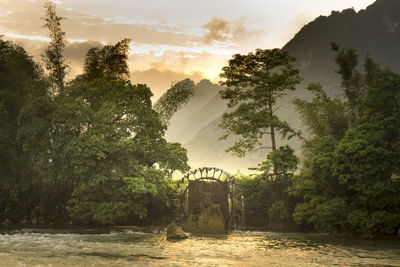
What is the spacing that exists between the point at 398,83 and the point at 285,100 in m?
94.6

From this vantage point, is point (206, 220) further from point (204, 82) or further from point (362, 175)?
point (204, 82)

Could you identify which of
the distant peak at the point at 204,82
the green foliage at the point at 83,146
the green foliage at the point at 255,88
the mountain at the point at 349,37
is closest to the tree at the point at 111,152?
the green foliage at the point at 83,146

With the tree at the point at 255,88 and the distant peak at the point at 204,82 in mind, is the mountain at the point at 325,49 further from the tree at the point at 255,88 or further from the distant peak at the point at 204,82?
the tree at the point at 255,88

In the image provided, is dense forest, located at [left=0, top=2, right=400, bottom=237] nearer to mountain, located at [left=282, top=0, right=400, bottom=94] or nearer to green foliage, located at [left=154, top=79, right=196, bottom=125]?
green foliage, located at [left=154, top=79, right=196, bottom=125]

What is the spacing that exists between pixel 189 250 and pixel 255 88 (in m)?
18.8

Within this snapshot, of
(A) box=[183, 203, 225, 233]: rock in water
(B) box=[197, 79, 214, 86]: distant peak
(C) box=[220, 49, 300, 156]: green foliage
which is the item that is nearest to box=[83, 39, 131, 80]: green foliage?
(C) box=[220, 49, 300, 156]: green foliage

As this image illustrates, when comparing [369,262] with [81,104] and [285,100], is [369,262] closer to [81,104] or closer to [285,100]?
[81,104]

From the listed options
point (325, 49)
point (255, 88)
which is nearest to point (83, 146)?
point (255, 88)

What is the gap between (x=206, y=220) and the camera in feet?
102

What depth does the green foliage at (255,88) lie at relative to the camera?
3541 centimetres

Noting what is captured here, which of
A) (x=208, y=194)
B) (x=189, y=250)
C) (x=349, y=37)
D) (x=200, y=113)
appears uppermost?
(x=349, y=37)

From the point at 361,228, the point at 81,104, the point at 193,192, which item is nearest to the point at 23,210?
the point at 81,104

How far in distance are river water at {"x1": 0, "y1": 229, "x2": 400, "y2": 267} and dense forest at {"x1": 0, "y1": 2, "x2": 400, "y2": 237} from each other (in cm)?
312

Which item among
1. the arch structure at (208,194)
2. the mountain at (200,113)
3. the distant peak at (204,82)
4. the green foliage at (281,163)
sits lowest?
the arch structure at (208,194)
